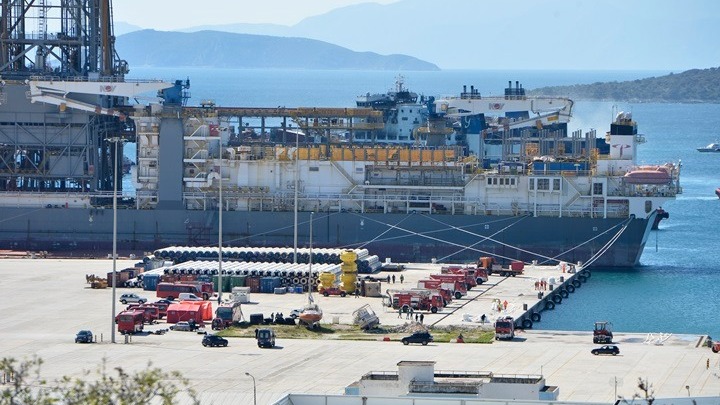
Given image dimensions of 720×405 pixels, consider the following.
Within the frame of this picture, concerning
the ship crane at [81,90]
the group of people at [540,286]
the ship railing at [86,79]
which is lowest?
the group of people at [540,286]

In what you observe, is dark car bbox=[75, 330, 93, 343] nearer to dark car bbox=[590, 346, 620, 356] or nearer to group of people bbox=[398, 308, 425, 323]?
group of people bbox=[398, 308, 425, 323]

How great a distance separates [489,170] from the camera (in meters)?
94.7

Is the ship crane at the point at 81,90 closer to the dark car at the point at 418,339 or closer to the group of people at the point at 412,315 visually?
the group of people at the point at 412,315

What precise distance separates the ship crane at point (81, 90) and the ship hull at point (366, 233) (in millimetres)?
5575

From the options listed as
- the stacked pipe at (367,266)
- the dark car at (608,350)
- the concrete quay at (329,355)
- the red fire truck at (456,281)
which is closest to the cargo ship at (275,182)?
the stacked pipe at (367,266)

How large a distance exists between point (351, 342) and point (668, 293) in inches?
939

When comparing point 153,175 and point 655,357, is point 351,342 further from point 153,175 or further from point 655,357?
point 153,175

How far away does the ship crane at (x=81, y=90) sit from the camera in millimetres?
95562

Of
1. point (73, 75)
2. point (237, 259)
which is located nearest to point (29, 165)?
point (73, 75)

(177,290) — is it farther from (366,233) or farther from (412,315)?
(366,233)

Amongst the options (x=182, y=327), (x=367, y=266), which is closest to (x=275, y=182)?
(x=367, y=266)

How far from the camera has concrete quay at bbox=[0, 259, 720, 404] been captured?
52.4 meters

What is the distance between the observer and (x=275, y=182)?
9581 cm

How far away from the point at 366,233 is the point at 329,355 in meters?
33.4
